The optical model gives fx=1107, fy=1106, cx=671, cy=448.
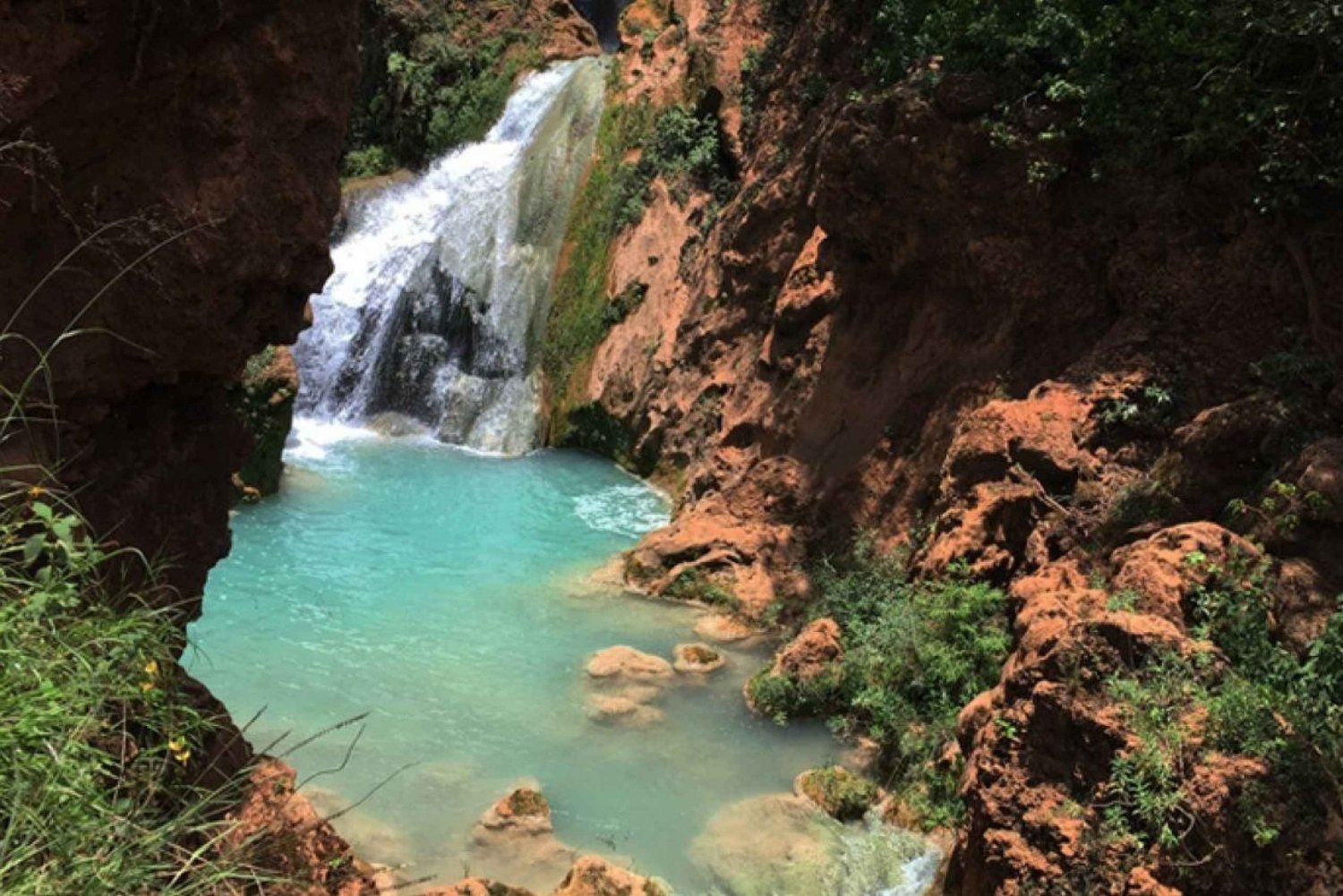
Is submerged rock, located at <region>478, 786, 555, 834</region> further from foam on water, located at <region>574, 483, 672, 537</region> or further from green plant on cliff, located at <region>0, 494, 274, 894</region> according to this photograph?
foam on water, located at <region>574, 483, 672, 537</region>

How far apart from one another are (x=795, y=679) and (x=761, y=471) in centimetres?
379

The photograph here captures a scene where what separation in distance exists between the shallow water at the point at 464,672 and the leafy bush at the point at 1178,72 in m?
5.70

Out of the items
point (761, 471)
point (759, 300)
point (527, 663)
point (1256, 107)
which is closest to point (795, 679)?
point (527, 663)

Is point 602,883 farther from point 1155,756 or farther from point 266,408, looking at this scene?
point 266,408

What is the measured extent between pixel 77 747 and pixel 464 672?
7.80 m

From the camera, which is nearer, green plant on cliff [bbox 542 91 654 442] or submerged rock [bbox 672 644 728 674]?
submerged rock [bbox 672 644 728 674]

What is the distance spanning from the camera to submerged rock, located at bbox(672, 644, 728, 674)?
10.3 m

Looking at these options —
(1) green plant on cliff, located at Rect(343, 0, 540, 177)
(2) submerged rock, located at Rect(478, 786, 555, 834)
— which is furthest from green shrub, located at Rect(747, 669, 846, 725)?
(1) green plant on cliff, located at Rect(343, 0, 540, 177)

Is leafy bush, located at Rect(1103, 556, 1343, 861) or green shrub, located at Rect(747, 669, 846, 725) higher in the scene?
leafy bush, located at Rect(1103, 556, 1343, 861)

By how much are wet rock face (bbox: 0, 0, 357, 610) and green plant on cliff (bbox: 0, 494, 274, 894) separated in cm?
144

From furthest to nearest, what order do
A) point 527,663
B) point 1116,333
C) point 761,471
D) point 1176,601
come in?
point 761,471
point 527,663
point 1116,333
point 1176,601

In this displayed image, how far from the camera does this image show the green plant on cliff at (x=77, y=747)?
240 centimetres

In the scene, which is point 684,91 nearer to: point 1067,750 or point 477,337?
point 477,337

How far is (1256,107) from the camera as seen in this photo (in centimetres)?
841
